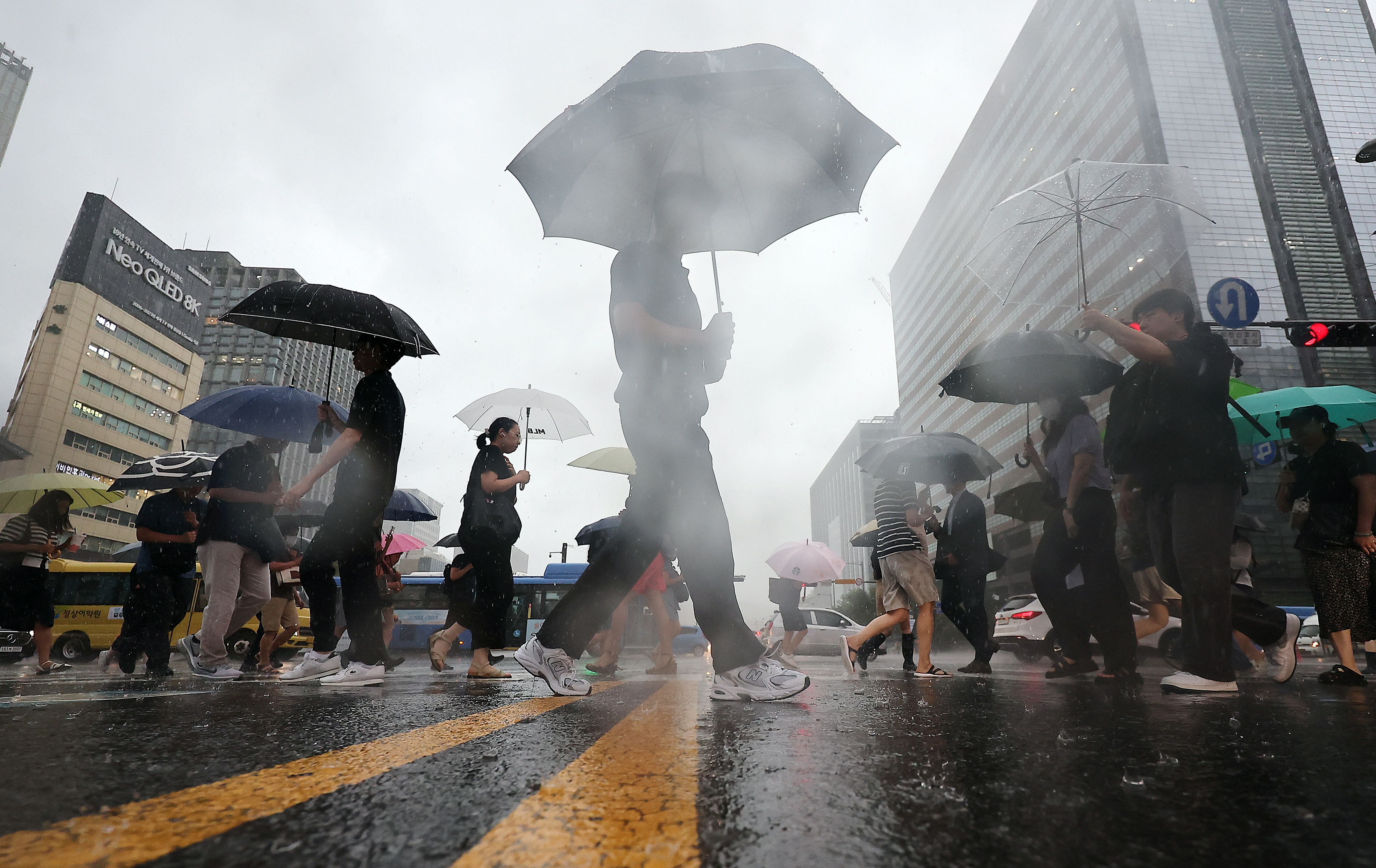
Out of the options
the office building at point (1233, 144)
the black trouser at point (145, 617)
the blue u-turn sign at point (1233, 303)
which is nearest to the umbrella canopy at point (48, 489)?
the black trouser at point (145, 617)

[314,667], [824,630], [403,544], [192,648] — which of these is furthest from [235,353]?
[314,667]

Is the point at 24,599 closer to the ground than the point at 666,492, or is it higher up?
closer to the ground

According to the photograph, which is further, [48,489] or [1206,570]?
[48,489]

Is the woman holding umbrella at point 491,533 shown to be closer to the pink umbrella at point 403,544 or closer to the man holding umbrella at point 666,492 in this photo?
the man holding umbrella at point 666,492

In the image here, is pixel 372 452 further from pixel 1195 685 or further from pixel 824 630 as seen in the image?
pixel 824 630

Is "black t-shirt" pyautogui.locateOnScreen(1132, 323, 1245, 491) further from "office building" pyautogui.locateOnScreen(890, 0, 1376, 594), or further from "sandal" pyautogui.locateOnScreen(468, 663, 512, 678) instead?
"office building" pyautogui.locateOnScreen(890, 0, 1376, 594)

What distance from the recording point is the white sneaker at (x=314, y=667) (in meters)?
3.85

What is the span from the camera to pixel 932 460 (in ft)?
24.6

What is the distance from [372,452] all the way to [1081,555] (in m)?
4.35

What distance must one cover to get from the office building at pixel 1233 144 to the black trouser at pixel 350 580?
5616cm

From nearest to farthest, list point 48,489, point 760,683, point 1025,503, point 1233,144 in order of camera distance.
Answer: point 760,683
point 1025,503
point 48,489
point 1233,144

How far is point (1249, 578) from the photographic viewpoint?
587 centimetres

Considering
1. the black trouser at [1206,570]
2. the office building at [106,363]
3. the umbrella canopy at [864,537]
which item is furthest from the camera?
the office building at [106,363]

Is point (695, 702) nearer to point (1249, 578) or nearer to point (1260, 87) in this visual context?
point (1249, 578)
